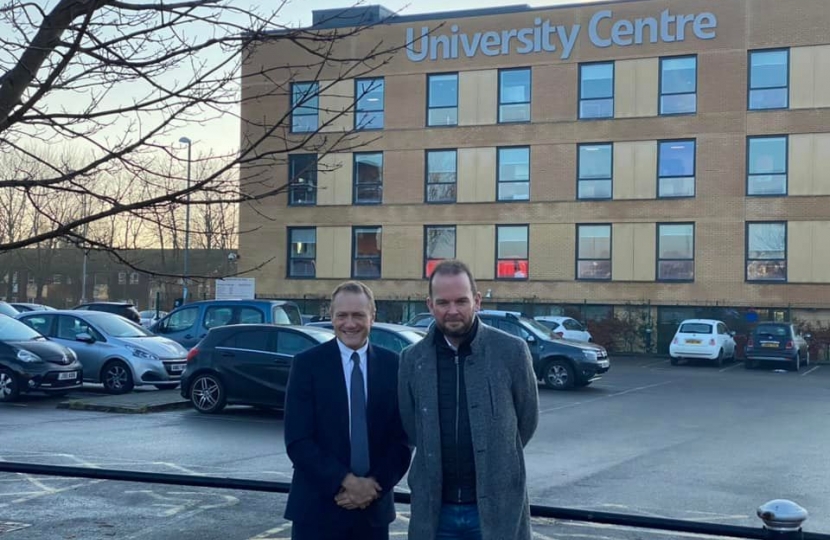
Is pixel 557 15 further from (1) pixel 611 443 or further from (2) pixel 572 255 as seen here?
(1) pixel 611 443

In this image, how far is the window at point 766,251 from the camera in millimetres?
36344

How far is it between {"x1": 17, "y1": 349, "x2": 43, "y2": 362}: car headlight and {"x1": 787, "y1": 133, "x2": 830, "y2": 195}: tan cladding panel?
1096 inches

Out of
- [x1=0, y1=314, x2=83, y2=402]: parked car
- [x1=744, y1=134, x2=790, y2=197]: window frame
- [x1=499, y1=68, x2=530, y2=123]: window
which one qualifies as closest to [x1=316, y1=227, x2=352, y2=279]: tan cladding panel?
[x1=499, y1=68, x2=530, y2=123]: window

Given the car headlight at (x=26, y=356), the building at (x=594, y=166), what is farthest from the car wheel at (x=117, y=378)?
the building at (x=594, y=166)

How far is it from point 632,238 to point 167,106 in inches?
1361

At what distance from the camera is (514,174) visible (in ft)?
131

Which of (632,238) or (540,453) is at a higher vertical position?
(632,238)

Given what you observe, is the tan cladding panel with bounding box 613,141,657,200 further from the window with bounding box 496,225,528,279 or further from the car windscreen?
the car windscreen

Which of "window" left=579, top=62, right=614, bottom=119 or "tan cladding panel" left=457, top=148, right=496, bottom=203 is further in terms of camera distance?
"tan cladding panel" left=457, top=148, right=496, bottom=203

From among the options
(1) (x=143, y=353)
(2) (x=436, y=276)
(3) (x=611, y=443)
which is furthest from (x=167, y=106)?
(1) (x=143, y=353)

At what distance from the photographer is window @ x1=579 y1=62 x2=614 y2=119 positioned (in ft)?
127

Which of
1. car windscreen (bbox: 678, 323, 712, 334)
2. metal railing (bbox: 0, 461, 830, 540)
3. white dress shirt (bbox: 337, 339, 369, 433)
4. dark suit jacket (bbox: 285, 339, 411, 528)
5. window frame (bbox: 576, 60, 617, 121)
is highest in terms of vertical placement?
window frame (bbox: 576, 60, 617, 121)

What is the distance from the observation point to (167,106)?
4750 millimetres

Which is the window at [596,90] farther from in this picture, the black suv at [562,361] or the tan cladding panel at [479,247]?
the black suv at [562,361]
